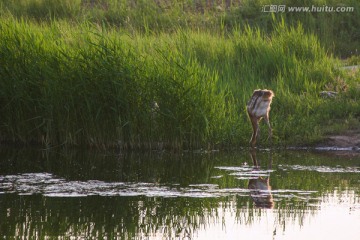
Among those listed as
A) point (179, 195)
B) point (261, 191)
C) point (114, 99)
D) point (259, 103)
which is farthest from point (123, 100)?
point (261, 191)

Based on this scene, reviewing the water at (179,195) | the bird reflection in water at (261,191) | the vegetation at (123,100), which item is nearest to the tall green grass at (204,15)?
the vegetation at (123,100)

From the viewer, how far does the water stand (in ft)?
28.7

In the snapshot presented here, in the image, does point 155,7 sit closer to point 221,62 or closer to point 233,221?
point 221,62

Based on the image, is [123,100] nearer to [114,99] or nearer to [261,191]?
[114,99]

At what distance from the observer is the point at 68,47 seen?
548 inches

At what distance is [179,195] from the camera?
10.2 metres

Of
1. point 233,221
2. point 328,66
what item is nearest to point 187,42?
point 328,66

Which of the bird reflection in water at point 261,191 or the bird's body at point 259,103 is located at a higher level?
the bird's body at point 259,103

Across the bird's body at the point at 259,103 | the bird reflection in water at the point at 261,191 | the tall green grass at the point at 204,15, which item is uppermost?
the tall green grass at the point at 204,15

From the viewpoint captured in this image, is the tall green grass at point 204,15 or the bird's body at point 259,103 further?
the tall green grass at point 204,15

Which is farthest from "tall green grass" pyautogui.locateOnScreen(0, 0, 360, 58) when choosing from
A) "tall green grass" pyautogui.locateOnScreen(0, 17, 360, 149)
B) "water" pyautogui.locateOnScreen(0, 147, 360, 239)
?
"water" pyautogui.locateOnScreen(0, 147, 360, 239)

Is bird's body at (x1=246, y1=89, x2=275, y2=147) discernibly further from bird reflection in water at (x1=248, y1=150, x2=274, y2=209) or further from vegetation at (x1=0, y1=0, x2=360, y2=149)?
bird reflection in water at (x1=248, y1=150, x2=274, y2=209)

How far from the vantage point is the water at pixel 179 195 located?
8.76 meters

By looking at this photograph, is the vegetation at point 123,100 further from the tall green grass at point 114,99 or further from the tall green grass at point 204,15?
the tall green grass at point 204,15
